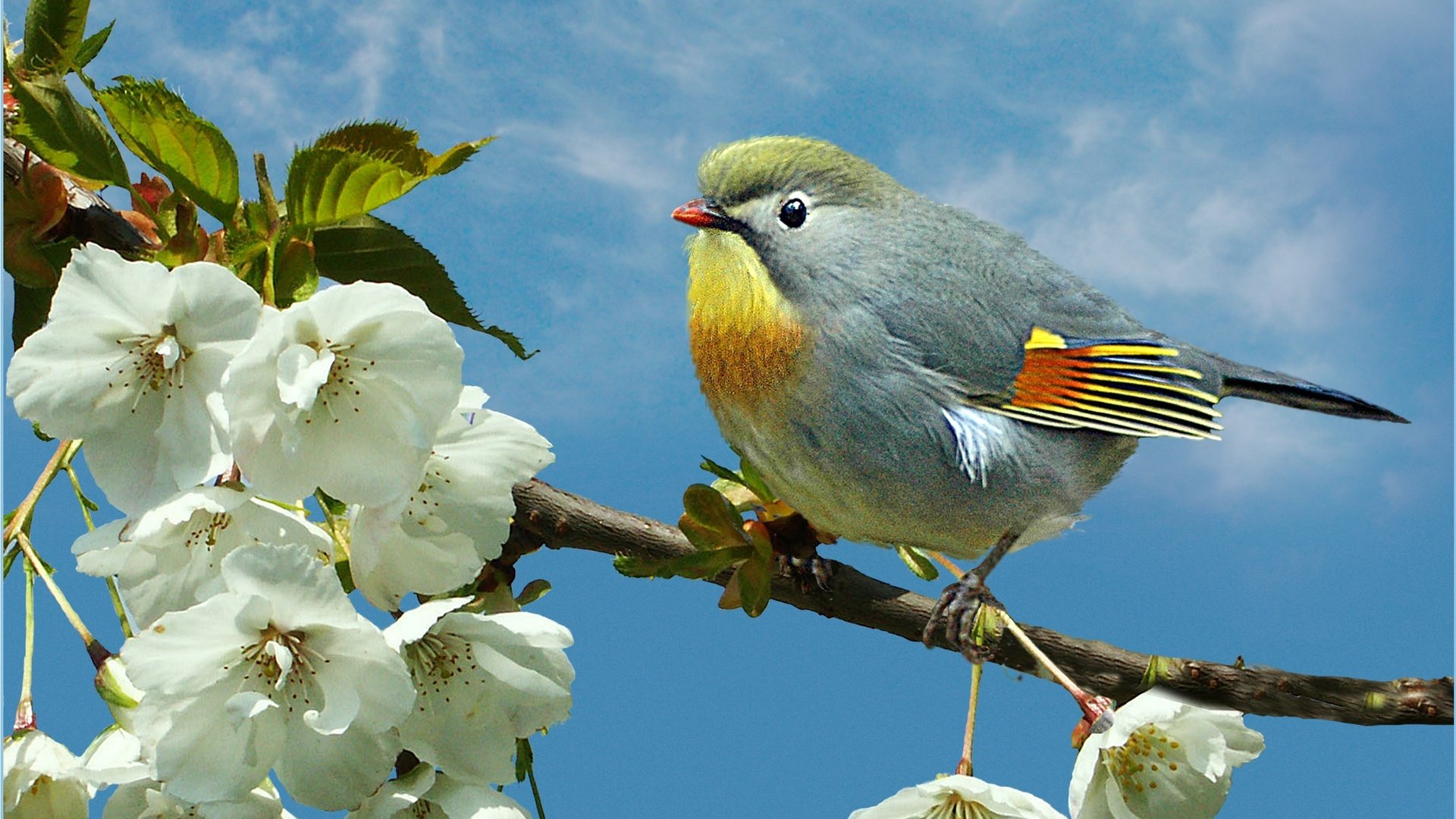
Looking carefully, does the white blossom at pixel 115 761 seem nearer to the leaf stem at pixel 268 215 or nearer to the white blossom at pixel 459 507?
the white blossom at pixel 459 507

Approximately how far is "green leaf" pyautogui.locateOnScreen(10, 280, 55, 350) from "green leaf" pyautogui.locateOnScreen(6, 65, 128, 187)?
0.30 meters

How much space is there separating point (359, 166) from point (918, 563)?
1.36 m

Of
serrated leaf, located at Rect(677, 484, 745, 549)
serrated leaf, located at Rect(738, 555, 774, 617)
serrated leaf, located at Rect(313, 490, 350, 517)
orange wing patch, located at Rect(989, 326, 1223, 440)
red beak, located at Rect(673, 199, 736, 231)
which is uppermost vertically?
red beak, located at Rect(673, 199, 736, 231)

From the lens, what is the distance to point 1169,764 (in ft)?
6.08

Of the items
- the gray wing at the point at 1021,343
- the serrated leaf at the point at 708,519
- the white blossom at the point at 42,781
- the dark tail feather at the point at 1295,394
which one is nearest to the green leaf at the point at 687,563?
the serrated leaf at the point at 708,519

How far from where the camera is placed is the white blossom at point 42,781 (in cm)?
156

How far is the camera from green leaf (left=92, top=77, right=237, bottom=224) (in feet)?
5.39

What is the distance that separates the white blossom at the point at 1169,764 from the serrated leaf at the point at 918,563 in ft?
2.32

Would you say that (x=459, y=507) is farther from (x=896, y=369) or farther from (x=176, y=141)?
(x=896, y=369)

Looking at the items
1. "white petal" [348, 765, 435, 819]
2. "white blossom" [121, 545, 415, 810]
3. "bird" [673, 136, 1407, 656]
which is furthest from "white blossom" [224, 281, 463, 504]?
"bird" [673, 136, 1407, 656]

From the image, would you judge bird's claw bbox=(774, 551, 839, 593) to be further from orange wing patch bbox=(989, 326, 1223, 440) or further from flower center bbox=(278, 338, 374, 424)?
flower center bbox=(278, 338, 374, 424)

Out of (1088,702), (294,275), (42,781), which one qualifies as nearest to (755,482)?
(1088,702)

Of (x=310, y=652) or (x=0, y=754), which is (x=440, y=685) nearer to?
(x=310, y=652)

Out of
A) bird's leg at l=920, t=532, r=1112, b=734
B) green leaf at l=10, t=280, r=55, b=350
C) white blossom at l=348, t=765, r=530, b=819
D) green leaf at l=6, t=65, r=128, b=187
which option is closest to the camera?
white blossom at l=348, t=765, r=530, b=819
